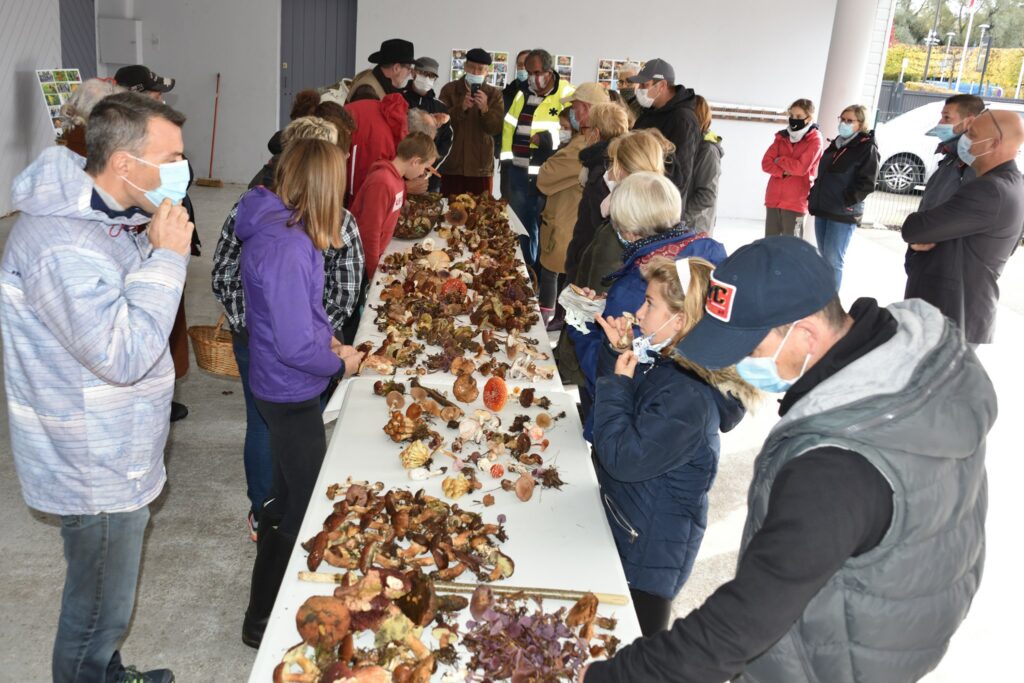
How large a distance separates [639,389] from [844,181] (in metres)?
5.82

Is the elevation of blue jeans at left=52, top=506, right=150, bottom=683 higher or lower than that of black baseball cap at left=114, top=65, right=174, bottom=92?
lower

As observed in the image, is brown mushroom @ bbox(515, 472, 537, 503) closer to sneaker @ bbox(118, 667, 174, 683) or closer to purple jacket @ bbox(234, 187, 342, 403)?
purple jacket @ bbox(234, 187, 342, 403)

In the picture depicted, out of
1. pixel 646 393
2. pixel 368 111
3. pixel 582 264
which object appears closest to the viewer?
pixel 646 393

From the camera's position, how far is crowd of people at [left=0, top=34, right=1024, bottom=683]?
55.1 inches

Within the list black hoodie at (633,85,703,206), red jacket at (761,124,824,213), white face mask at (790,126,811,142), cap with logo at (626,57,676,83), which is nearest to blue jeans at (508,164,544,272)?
cap with logo at (626,57,676,83)

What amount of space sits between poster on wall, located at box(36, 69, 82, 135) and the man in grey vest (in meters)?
8.61

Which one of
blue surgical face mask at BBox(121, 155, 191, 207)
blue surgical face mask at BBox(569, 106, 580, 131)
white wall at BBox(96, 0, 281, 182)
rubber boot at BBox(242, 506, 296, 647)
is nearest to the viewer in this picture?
blue surgical face mask at BBox(121, 155, 191, 207)

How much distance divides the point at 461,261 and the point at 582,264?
116 centimetres

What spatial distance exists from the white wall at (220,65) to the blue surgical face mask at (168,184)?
1064cm

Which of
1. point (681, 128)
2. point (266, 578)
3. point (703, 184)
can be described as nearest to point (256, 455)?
point (266, 578)

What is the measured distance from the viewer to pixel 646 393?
2348 millimetres

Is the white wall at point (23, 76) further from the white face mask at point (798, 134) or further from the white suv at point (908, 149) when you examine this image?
the white suv at point (908, 149)

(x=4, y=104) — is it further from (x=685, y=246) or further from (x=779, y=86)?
(x=779, y=86)

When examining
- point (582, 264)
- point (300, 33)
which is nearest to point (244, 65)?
point (300, 33)
